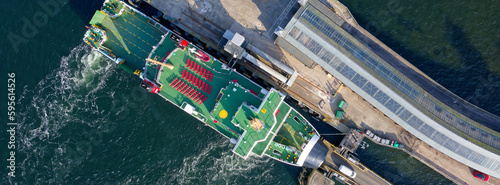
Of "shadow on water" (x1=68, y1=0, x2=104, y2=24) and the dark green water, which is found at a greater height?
"shadow on water" (x1=68, y1=0, x2=104, y2=24)

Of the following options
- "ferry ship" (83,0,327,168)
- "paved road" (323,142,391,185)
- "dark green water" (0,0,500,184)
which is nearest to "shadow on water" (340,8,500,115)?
"dark green water" (0,0,500,184)

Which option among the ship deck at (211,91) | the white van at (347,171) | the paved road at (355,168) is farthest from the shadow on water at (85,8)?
the white van at (347,171)

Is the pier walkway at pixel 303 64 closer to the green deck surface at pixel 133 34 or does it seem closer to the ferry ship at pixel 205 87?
the green deck surface at pixel 133 34

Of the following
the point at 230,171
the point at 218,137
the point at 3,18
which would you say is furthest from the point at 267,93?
the point at 3,18

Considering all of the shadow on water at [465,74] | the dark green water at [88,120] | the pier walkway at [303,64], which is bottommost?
the dark green water at [88,120]

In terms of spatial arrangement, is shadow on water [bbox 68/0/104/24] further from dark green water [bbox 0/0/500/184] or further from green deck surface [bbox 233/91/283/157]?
green deck surface [bbox 233/91/283/157]

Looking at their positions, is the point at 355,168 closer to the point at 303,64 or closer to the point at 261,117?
the point at 303,64
